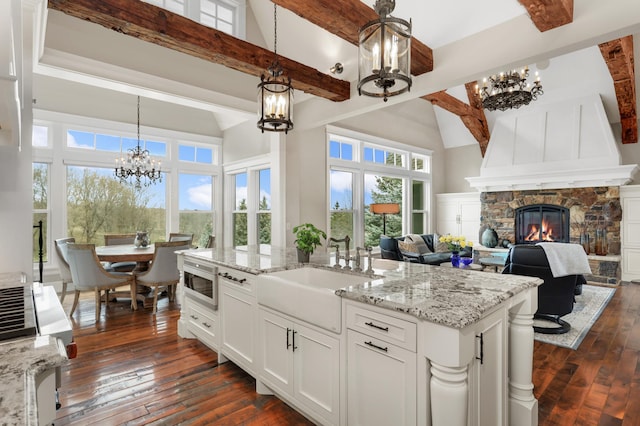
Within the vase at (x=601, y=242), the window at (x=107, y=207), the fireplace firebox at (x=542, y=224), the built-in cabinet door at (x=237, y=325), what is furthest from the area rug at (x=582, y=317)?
the window at (x=107, y=207)

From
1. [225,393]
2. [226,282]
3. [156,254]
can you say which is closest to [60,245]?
[156,254]

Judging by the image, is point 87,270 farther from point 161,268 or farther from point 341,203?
point 341,203

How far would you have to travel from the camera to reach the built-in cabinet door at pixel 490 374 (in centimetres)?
155

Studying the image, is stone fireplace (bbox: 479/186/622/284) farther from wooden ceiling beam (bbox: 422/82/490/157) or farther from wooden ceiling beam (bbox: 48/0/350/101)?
wooden ceiling beam (bbox: 48/0/350/101)

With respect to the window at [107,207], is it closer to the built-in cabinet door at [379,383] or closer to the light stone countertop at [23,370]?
the light stone countertop at [23,370]

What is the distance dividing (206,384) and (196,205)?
521cm

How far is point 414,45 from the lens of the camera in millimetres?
3334

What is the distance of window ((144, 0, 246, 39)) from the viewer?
4781 millimetres

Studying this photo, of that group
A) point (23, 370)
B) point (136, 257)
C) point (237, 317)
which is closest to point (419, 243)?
point (237, 317)

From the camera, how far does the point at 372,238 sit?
706cm

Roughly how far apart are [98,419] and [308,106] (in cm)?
449

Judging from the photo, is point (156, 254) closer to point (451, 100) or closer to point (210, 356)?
point (210, 356)

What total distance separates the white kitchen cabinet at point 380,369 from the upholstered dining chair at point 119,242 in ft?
15.3

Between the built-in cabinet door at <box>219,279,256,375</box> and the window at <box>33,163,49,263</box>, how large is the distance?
4528 mm
